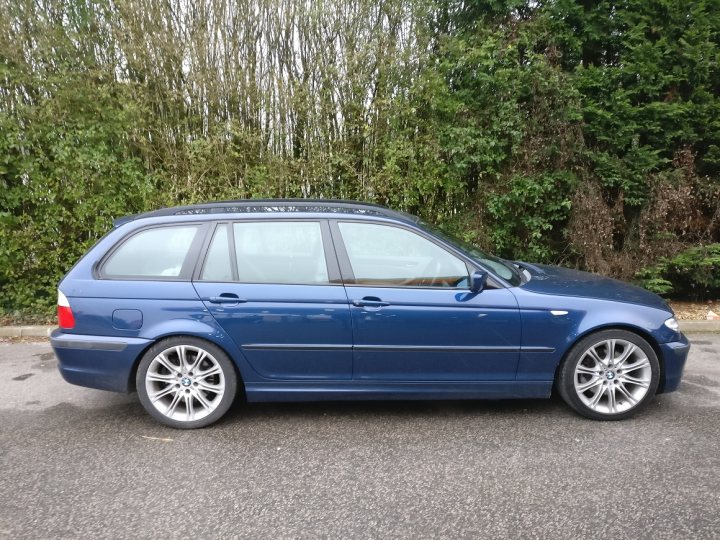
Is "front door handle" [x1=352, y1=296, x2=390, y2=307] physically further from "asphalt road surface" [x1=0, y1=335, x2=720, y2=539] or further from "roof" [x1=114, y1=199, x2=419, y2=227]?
"asphalt road surface" [x1=0, y1=335, x2=720, y2=539]

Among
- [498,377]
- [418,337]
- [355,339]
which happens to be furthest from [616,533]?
[355,339]

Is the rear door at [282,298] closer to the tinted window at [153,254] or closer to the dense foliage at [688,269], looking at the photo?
the tinted window at [153,254]

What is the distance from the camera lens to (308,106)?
725 centimetres

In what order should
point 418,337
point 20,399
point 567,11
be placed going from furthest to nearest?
point 567,11 < point 20,399 < point 418,337

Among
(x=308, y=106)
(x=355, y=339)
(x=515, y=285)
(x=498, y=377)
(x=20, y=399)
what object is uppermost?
(x=308, y=106)

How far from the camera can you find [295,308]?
3674 millimetres

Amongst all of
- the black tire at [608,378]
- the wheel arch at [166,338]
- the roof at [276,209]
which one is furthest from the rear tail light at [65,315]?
the black tire at [608,378]

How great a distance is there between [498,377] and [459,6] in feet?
18.2

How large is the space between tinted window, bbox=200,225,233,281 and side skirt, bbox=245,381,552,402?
2.52ft

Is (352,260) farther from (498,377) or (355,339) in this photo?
(498,377)

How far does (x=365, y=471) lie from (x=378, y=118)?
16.6ft

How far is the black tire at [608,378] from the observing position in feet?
12.3

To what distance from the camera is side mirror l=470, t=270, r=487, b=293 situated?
3629 millimetres

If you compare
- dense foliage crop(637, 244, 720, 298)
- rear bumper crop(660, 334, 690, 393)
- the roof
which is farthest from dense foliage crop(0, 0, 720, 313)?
rear bumper crop(660, 334, 690, 393)
